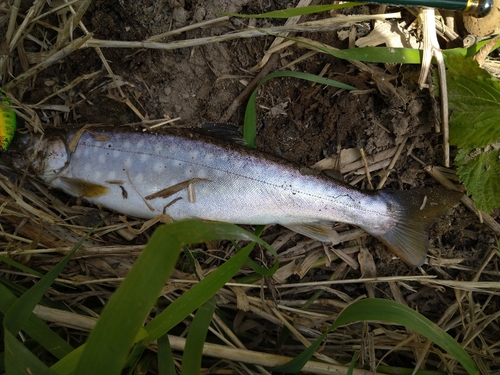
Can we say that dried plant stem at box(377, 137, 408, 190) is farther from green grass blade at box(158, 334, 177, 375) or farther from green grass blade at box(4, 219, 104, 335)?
green grass blade at box(4, 219, 104, 335)

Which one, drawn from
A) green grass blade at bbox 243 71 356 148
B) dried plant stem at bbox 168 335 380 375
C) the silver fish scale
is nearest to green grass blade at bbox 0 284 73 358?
dried plant stem at bbox 168 335 380 375

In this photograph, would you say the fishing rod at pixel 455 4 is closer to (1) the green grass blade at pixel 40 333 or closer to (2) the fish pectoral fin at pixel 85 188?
(2) the fish pectoral fin at pixel 85 188

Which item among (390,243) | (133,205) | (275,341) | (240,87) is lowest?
(275,341)

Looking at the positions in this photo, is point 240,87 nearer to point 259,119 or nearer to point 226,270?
point 259,119

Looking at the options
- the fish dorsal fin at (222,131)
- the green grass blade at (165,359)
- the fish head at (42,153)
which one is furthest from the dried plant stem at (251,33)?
the green grass blade at (165,359)

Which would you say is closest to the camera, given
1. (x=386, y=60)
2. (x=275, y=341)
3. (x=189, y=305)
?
(x=189, y=305)

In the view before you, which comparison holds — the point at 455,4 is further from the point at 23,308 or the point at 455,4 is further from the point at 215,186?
the point at 23,308

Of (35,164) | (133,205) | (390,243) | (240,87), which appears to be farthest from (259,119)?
(35,164)
